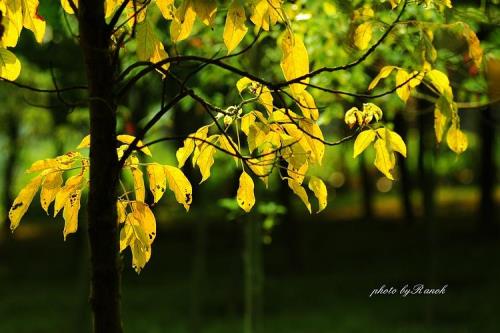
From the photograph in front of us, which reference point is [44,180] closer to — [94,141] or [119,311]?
[94,141]

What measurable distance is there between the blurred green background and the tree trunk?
1536 mm

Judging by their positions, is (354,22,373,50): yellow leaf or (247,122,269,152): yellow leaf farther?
(354,22,373,50): yellow leaf

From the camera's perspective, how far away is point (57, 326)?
1612cm

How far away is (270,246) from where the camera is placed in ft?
81.6

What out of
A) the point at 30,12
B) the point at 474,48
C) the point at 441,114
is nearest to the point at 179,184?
the point at 30,12

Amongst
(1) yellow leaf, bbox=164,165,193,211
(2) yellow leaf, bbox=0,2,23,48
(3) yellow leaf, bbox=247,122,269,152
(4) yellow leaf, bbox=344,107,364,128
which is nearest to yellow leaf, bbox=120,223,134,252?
(1) yellow leaf, bbox=164,165,193,211

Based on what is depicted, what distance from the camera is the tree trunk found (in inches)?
95.9

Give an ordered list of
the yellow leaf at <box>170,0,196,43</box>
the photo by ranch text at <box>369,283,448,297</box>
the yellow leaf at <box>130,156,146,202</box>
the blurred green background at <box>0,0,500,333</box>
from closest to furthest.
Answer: the yellow leaf at <box>170,0,196,43</box> → the yellow leaf at <box>130,156,146,202</box> → the photo by ranch text at <box>369,283,448,297</box> → the blurred green background at <box>0,0,500,333</box>

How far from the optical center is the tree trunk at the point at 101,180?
7.99 ft

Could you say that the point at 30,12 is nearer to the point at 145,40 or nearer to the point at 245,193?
the point at 145,40

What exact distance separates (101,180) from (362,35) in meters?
1.02

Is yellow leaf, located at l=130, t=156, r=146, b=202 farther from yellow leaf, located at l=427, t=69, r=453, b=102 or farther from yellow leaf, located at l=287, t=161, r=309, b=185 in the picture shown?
yellow leaf, located at l=427, t=69, r=453, b=102

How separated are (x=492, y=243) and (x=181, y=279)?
8875 mm

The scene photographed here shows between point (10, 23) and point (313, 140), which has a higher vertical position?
point (10, 23)
